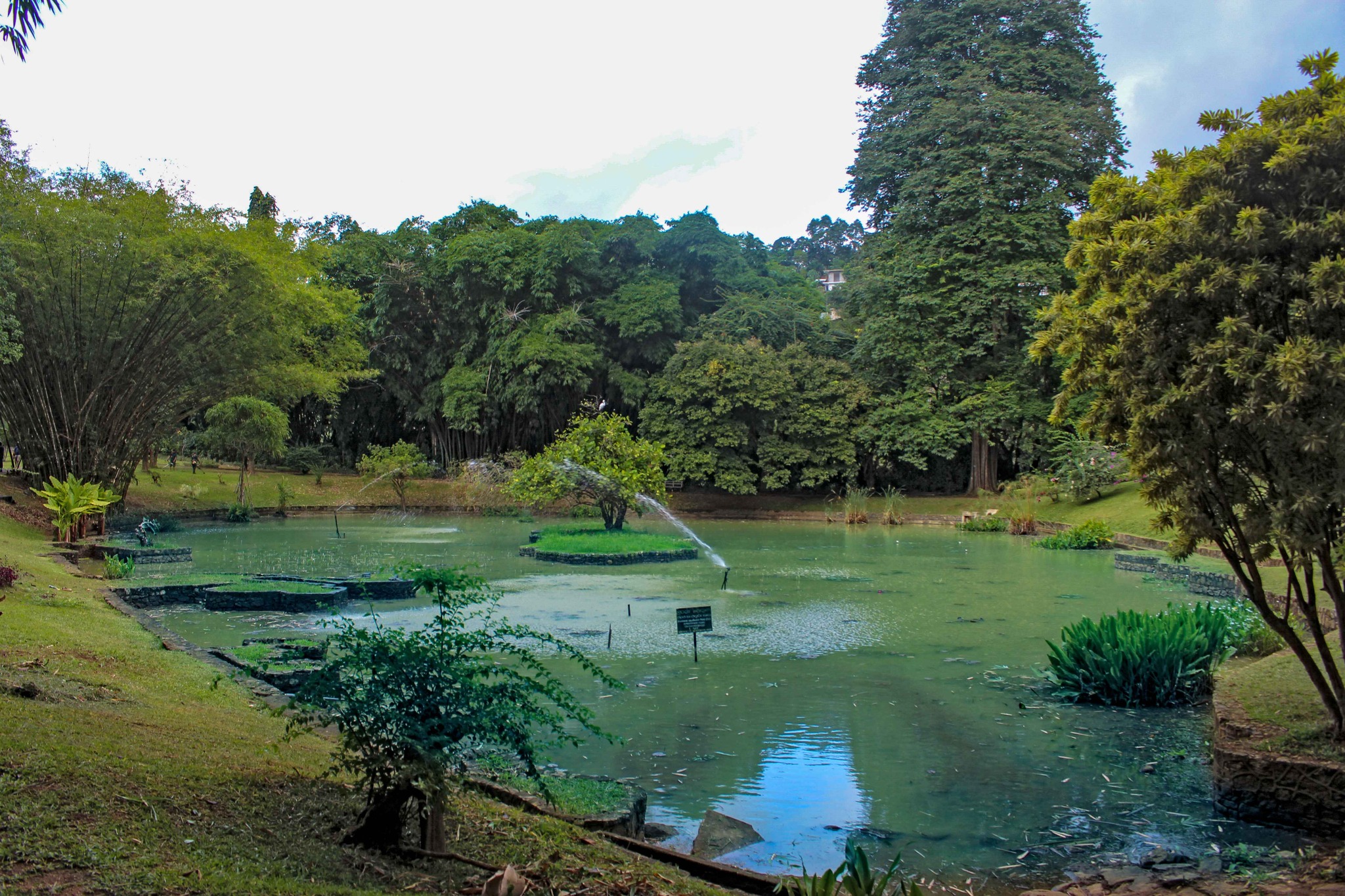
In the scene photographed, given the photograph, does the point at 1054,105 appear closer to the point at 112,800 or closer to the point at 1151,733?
the point at 1151,733

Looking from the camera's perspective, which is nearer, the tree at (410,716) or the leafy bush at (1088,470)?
the tree at (410,716)

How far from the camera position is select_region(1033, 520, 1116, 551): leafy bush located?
2166 cm

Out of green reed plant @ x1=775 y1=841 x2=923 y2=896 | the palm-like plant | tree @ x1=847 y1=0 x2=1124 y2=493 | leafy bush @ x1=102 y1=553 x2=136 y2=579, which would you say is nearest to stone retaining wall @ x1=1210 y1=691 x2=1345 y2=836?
green reed plant @ x1=775 y1=841 x2=923 y2=896

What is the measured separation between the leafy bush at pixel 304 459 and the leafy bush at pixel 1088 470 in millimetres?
28238

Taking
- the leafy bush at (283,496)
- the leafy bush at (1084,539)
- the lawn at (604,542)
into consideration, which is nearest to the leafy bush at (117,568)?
the lawn at (604,542)

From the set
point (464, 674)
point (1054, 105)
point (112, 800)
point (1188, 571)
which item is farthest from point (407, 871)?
point (1054, 105)

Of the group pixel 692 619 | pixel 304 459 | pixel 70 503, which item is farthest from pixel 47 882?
pixel 304 459

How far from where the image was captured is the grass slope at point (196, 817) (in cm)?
331

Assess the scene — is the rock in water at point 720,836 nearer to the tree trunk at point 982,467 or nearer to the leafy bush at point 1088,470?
the leafy bush at point 1088,470

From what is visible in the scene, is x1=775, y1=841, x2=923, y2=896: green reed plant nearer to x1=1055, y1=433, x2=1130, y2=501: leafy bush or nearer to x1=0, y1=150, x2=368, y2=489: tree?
x1=0, y1=150, x2=368, y2=489: tree

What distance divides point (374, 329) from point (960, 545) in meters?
25.9

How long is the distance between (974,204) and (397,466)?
71.4 ft

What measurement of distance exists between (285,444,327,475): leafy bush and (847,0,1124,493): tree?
22483 millimetres

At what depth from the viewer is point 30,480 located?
24.9m
